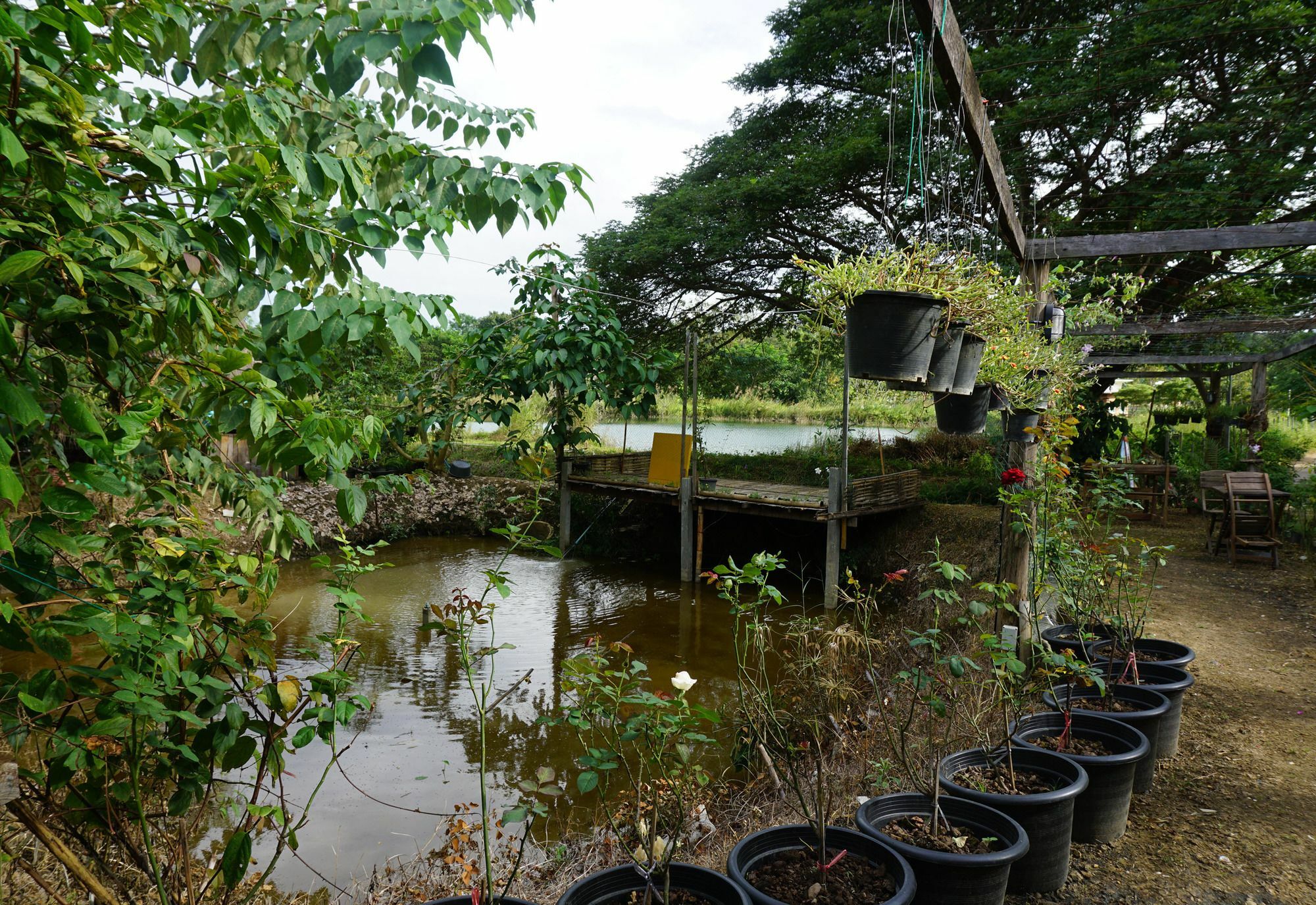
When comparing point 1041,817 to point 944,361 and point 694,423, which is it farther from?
point 694,423

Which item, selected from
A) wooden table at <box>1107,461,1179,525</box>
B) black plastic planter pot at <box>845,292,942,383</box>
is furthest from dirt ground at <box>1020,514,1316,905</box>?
wooden table at <box>1107,461,1179,525</box>

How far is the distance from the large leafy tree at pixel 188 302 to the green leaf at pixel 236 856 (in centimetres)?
1

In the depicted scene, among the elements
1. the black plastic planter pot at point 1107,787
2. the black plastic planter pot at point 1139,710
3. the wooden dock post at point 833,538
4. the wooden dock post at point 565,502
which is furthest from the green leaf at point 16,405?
the wooden dock post at point 565,502

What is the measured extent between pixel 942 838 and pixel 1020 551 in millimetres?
2310

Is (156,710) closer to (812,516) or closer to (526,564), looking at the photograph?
(812,516)

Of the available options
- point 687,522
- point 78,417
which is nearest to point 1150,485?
point 687,522

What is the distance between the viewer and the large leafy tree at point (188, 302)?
1.20 metres

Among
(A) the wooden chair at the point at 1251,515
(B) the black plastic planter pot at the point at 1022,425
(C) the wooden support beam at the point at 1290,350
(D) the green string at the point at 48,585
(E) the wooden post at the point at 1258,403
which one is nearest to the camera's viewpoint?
(D) the green string at the point at 48,585

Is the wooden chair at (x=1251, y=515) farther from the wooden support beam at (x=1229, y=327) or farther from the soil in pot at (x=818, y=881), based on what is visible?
the soil in pot at (x=818, y=881)

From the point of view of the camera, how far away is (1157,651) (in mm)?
3973

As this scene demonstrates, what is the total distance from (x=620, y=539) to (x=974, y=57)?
8.01 m

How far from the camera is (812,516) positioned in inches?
353

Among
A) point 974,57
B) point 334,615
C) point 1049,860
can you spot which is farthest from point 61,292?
point 974,57

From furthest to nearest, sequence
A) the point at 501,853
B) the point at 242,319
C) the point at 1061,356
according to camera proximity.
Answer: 1. the point at 1061,356
2. the point at 501,853
3. the point at 242,319
